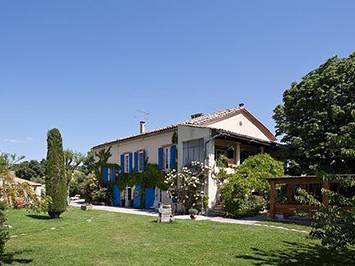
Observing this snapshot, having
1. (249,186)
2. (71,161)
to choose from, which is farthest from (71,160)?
(249,186)

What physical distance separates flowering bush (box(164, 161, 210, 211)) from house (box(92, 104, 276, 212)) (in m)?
0.39

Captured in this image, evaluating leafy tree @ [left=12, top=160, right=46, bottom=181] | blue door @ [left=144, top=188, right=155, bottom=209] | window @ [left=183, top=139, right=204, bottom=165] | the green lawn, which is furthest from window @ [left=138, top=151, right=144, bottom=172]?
leafy tree @ [left=12, top=160, right=46, bottom=181]

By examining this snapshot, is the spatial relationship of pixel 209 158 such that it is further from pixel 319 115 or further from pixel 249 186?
pixel 319 115

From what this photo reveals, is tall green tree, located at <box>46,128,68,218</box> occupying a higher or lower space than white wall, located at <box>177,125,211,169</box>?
lower

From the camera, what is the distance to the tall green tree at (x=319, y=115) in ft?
75.5

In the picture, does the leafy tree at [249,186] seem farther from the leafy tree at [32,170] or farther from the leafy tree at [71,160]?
the leafy tree at [32,170]

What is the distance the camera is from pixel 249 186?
857 inches

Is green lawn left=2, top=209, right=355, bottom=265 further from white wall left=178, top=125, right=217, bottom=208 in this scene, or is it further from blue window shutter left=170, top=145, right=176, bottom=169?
blue window shutter left=170, top=145, right=176, bottom=169

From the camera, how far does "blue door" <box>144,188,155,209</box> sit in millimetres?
28609

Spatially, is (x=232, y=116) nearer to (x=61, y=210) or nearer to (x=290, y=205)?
(x=290, y=205)

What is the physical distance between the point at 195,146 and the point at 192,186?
2.68 metres

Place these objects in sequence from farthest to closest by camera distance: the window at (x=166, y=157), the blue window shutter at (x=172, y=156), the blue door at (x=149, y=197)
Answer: the blue door at (x=149, y=197)
the window at (x=166, y=157)
the blue window shutter at (x=172, y=156)

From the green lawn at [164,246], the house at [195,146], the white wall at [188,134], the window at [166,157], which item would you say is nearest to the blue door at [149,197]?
the house at [195,146]

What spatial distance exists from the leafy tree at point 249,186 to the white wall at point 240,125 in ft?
12.8
